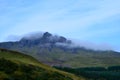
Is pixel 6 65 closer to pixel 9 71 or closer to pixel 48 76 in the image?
pixel 9 71

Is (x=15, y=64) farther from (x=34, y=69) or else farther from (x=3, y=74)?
(x=3, y=74)

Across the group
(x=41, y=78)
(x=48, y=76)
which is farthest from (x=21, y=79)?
(x=48, y=76)

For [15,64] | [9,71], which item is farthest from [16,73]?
[15,64]

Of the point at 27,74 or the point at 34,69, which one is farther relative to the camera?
the point at 34,69

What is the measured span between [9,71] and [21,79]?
35.5ft

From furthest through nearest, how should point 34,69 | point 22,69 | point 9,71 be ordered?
point 34,69
point 22,69
point 9,71

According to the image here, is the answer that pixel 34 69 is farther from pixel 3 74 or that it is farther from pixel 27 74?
pixel 3 74

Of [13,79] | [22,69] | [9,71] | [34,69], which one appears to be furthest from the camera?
[34,69]

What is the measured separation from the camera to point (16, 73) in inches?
6255

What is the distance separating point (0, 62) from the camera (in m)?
168

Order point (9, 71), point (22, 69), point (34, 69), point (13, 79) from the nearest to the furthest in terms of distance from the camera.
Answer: point (13, 79)
point (9, 71)
point (22, 69)
point (34, 69)

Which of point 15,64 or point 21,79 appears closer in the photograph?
point 21,79

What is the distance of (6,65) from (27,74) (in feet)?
37.2

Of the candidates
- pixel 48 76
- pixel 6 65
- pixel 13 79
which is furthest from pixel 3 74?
pixel 48 76
